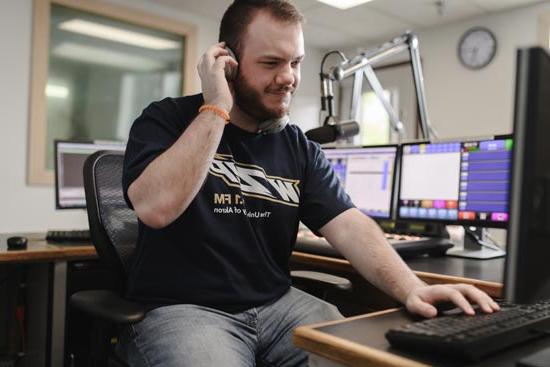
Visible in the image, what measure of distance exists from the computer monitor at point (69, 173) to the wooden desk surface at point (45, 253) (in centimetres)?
32

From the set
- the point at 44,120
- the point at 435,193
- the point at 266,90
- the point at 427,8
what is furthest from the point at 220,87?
the point at 427,8

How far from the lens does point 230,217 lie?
1.22m

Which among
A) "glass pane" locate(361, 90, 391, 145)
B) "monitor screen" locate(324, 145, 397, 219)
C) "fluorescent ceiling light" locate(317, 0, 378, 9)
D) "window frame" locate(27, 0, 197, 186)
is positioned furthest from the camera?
"glass pane" locate(361, 90, 391, 145)

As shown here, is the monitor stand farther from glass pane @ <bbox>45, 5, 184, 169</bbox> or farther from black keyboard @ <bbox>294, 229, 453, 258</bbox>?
glass pane @ <bbox>45, 5, 184, 169</bbox>

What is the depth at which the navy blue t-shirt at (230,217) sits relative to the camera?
1.15m

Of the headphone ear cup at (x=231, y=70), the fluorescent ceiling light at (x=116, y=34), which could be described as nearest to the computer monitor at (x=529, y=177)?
the headphone ear cup at (x=231, y=70)

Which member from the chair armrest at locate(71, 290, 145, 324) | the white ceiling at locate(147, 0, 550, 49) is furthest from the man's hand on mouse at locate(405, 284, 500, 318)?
the white ceiling at locate(147, 0, 550, 49)

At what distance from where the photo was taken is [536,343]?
29.7 inches

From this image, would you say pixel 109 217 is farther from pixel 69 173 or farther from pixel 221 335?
pixel 69 173

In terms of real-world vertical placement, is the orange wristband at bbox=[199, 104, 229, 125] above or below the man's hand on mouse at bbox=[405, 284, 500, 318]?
above

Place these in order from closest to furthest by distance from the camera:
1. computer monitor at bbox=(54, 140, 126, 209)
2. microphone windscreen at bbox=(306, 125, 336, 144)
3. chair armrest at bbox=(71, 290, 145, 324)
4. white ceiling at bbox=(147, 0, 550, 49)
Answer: chair armrest at bbox=(71, 290, 145, 324), microphone windscreen at bbox=(306, 125, 336, 144), computer monitor at bbox=(54, 140, 126, 209), white ceiling at bbox=(147, 0, 550, 49)

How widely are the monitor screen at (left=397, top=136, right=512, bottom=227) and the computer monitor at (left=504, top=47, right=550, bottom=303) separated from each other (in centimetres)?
100

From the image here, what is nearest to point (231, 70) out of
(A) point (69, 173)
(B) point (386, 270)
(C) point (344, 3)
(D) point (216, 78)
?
(D) point (216, 78)

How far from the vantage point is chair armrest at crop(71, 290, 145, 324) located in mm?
1022
